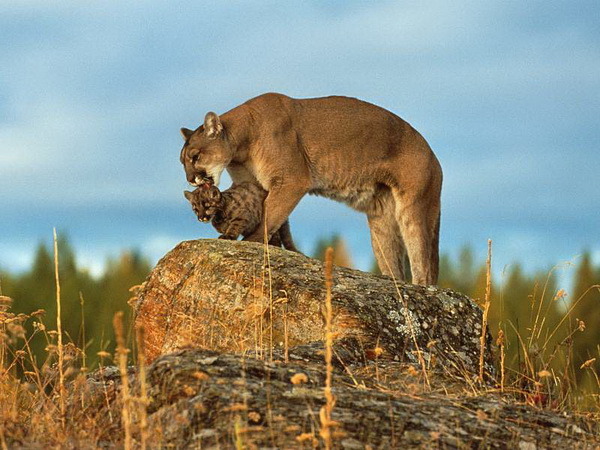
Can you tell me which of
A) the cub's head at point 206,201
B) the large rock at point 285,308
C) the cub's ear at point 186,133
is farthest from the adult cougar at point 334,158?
the large rock at point 285,308

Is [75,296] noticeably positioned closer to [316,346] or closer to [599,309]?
[599,309]

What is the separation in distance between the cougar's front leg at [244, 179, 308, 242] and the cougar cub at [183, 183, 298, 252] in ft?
0.31

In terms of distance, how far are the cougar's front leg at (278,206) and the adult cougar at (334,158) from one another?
2 centimetres

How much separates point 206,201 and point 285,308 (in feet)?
11.2

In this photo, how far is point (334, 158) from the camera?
41.6 feet

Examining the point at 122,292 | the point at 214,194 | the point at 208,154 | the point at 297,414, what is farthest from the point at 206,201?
the point at 122,292

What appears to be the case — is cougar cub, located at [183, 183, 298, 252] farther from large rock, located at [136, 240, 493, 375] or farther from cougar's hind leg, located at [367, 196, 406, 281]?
cougar's hind leg, located at [367, 196, 406, 281]

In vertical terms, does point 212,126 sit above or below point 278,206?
above

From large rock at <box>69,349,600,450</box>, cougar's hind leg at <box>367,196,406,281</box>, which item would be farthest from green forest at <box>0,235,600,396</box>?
large rock at <box>69,349,600,450</box>

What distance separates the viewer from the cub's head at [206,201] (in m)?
10.9

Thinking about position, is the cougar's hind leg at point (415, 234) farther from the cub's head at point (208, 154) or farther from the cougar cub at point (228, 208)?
the cub's head at point (208, 154)

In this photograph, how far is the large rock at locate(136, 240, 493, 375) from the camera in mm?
7609

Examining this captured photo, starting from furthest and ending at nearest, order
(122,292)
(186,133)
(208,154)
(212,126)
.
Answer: (122,292)
(186,133)
(212,126)
(208,154)

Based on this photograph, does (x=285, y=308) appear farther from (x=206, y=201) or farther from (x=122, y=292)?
(x=122, y=292)
